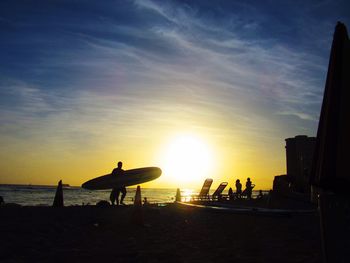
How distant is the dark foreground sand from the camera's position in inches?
229

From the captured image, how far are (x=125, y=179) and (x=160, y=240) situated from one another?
8958 millimetres

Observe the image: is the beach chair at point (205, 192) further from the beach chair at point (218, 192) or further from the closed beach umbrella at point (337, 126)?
the closed beach umbrella at point (337, 126)

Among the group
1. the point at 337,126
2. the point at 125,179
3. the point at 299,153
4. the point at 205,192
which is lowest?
the point at 337,126

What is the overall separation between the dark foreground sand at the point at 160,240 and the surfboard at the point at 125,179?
5.16m

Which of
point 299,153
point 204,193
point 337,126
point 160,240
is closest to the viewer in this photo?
point 337,126

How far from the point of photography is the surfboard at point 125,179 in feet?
52.9

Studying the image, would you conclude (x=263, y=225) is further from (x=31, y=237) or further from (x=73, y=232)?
(x=31, y=237)

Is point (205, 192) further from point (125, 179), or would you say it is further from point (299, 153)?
point (125, 179)

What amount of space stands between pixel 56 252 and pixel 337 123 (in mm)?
5013

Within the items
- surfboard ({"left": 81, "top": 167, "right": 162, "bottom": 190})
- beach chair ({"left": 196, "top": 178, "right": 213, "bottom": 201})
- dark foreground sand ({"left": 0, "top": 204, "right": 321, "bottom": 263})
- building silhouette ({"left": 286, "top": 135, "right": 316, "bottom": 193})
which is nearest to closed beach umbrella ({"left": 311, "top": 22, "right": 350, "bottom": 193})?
dark foreground sand ({"left": 0, "top": 204, "right": 321, "bottom": 263})

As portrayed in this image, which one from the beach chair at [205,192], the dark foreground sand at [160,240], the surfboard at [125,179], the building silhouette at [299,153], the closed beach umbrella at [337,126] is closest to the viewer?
the closed beach umbrella at [337,126]

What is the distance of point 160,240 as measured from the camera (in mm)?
7438

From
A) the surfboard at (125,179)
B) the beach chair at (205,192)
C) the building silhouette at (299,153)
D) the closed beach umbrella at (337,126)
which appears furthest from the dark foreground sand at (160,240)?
the building silhouette at (299,153)

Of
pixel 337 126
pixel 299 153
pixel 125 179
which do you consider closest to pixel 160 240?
pixel 337 126
